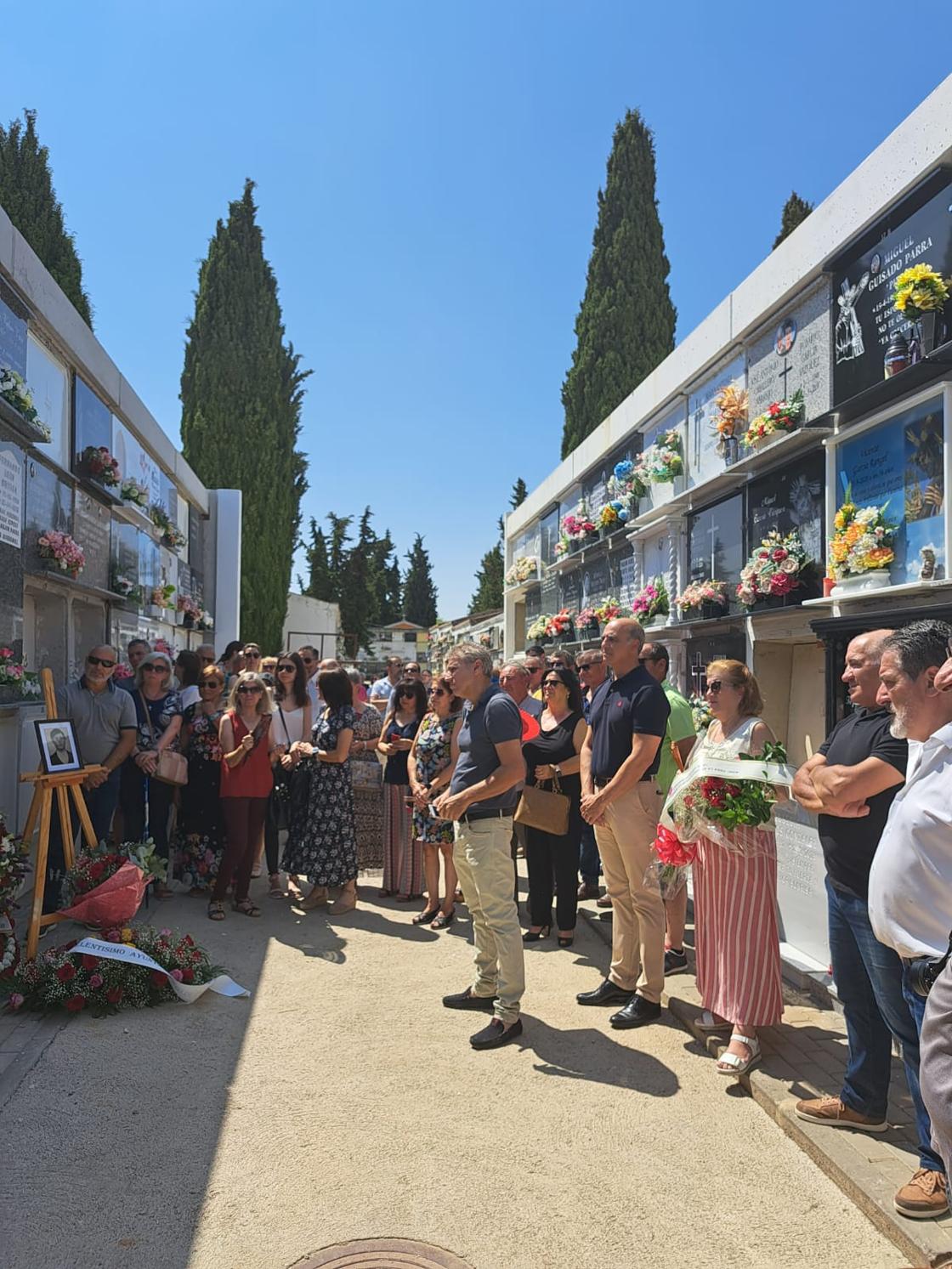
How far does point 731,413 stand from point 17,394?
581 cm

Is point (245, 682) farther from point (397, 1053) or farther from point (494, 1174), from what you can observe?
point (494, 1174)

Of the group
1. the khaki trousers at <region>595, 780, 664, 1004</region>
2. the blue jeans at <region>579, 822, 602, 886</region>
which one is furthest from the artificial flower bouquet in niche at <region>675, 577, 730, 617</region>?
the khaki trousers at <region>595, 780, 664, 1004</region>

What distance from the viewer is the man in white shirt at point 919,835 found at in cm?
231

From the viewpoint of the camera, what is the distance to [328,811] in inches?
262

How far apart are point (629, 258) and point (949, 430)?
81.3 feet

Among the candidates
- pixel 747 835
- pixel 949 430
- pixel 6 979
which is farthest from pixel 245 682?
pixel 949 430

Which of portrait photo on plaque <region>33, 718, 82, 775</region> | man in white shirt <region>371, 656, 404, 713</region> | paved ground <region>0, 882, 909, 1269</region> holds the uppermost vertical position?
man in white shirt <region>371, 656, 404, 713</region>

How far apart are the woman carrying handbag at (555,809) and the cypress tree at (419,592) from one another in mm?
74528

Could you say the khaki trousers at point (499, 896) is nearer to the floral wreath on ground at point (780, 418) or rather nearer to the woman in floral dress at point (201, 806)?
the woman in floral dress at point (201, 806)

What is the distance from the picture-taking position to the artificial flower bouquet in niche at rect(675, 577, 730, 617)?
8.22 metres

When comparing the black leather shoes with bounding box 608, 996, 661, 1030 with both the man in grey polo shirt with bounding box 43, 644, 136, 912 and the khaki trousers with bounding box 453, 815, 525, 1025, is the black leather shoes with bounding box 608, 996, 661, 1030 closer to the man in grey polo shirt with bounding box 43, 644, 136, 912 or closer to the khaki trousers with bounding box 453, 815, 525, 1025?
the khaki trousers with bounding box 453, 815, 525, 1025

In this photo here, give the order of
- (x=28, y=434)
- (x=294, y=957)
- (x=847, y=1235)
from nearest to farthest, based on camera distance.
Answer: (x=847, y=1235)
(x=294, y=957)
(x=28, y=434)

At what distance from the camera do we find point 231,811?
21.3 ft

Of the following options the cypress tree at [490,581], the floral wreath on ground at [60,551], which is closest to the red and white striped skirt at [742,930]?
the floral wreath on ground at [60,551]
